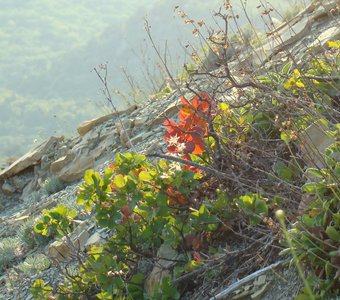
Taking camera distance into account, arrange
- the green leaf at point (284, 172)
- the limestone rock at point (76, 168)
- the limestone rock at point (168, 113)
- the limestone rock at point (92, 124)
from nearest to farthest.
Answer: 1. the green leaf at point (284, 172)
2. the limestone rock at point (168, 113)
3. the limestone rock at point (76, 168)
4. the limestone rock at point (92, 124)

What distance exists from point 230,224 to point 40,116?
59156 mm

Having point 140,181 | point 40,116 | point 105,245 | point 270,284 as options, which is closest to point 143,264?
point 105,245

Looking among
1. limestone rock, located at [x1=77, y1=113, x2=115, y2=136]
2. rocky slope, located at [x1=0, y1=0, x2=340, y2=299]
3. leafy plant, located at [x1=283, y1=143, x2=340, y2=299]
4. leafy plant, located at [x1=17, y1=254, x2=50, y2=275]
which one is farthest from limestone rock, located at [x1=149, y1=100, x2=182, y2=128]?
leafy plant, located at [x1=283, y1=143, x2=340, y2=299]

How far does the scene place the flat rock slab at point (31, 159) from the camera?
9.54 meters

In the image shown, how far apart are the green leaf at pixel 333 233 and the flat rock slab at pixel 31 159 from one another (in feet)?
24.1

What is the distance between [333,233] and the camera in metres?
2.55

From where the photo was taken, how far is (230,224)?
11.0 ft

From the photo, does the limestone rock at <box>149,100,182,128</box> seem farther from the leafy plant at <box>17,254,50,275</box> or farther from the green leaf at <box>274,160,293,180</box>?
the green leaf at <box>274,160,293,180</box>

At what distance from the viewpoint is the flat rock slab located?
9539mm

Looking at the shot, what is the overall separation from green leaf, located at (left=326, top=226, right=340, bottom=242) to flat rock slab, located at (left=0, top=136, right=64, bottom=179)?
24.1 ft

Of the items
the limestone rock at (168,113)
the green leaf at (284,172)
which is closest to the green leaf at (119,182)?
the green leaf at (284,172)

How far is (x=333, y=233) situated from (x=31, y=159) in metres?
7.43

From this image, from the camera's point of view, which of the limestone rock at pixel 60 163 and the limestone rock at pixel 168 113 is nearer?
the limestone rock at pixel 168 113

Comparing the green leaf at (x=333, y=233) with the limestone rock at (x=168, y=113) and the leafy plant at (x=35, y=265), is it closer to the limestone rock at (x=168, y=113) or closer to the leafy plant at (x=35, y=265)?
the leafy plant at (x=35, y=265)
